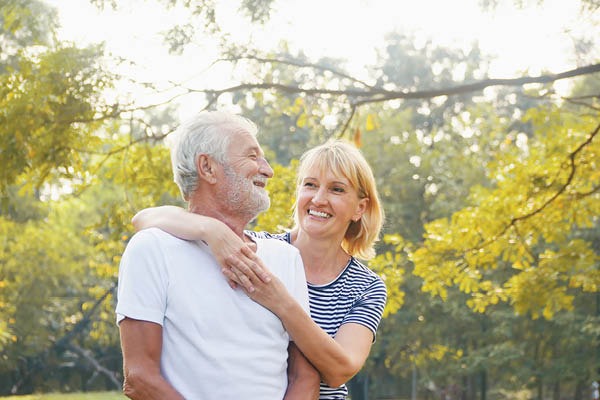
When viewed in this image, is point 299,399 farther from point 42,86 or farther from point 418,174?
point 418,174

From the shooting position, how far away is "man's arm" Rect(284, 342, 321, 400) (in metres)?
2.73

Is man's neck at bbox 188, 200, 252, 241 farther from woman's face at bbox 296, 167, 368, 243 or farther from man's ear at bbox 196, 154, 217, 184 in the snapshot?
woman's face at bbox 296, 167, 368, 243

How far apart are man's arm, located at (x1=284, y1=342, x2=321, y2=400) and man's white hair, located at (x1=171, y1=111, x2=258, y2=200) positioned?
0.66m

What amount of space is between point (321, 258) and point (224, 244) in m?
1.11

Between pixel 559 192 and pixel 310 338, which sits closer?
pixel 310 338

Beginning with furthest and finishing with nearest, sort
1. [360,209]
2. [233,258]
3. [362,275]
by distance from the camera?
1. [360,209]
2. [362,275]
3. [233,258]

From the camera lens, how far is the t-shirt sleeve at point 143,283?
2.49 m

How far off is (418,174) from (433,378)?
272 inches

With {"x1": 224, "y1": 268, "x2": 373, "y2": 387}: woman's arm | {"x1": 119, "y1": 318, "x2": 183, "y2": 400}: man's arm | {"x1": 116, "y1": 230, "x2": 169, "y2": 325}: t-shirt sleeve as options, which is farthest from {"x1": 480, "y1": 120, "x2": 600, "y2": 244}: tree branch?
{"x1": 119, "y1": 318, "x2": 183, "y2": 400}: man's arm

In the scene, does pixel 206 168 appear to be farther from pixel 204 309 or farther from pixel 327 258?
pixel 327 258

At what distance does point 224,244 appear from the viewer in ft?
8.56

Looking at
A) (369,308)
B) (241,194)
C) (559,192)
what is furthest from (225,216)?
(559,192)

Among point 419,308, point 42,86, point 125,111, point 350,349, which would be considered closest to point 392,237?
point 125,111

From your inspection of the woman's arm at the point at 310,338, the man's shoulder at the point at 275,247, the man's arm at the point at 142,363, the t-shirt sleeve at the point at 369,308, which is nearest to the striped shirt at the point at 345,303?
the t-shirt sleeve at the point at 369,308
